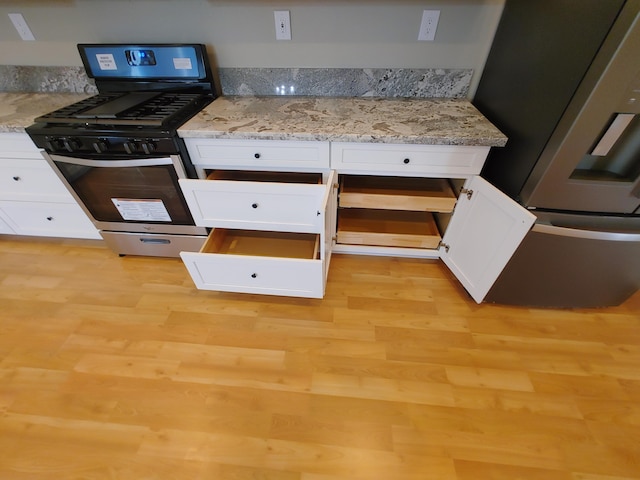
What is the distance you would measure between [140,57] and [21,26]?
2.31 feet

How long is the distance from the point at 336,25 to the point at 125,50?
1069mm

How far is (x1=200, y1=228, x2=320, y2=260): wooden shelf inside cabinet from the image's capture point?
141cm

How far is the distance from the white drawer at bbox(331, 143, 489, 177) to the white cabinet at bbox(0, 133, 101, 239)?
145 cm

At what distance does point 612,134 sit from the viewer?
2.87 feet

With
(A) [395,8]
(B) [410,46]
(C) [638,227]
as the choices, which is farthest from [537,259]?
(A) [395,8]

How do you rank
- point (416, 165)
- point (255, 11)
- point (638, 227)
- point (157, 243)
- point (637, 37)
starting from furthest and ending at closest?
point (157, 243), point (255, 11), point (416, 165), point (638, 227), point (637, 37)

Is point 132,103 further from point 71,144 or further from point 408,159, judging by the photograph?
point 408,159

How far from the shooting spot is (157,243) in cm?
154

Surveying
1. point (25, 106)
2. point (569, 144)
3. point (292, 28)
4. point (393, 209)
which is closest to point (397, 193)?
point (393, 209)

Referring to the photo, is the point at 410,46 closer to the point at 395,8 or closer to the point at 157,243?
the point at 395,8

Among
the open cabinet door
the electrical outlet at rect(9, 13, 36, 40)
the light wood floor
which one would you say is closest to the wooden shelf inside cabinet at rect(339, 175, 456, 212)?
the open cabinet door

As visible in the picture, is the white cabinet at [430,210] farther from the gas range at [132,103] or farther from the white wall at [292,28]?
the gas range at [132,103]

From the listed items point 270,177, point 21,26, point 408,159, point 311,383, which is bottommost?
point 311,383

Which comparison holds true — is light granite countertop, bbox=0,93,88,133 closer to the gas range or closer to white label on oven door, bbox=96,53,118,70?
the gas range
